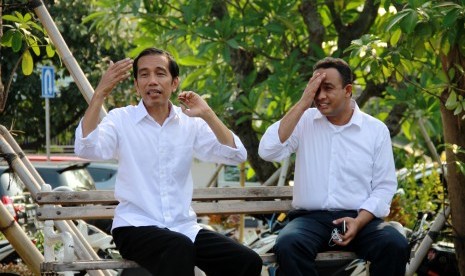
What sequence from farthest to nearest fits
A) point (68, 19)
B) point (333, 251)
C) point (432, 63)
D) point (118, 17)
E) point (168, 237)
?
point (68, 19)
point (118, 17)
point (432, 63)
point (333, 251)
point (168, 237)

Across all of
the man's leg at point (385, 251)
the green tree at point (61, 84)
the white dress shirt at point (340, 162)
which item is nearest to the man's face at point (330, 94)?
the white dress shirt at point (340, 162)

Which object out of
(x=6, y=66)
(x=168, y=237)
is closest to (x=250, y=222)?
(x=6, y=66)

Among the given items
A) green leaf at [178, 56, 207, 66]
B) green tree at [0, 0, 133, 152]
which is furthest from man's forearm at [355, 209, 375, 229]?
green tree at [0, 0, 133, 152]

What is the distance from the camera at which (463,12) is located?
5770 mm

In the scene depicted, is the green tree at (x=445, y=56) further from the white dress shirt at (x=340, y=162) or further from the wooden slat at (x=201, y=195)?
the wooden slat at (x=201, y=195)

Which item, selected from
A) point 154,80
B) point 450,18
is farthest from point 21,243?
point 450,18

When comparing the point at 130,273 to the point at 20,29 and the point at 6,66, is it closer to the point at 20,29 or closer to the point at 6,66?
the point at 20,29

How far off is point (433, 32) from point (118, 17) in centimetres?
452

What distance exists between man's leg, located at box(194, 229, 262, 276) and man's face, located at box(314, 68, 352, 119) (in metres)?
0.95

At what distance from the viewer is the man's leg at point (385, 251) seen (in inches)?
227

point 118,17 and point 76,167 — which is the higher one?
point 118,17

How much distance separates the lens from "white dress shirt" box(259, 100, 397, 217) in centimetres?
601

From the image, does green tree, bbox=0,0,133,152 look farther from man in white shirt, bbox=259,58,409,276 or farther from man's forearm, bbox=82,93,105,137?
man's forearm, bbox=82,93,105,137

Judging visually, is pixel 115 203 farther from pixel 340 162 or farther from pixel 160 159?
pixel 340 162
